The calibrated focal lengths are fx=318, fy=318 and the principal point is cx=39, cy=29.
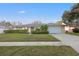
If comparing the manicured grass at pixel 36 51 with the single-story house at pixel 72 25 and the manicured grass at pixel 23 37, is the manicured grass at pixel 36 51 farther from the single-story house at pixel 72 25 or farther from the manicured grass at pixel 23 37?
the single-story house at pixel 72 25

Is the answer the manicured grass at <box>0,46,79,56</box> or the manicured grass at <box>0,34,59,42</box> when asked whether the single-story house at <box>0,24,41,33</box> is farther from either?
the manicured grass at <box>0,46,79,56</box>

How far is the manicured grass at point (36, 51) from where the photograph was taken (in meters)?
3.94

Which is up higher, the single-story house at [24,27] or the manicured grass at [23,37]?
the single-story house at [24,27]

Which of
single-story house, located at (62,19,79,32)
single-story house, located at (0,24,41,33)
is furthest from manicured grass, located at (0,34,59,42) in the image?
single-story house, located at (62,19,79,32)

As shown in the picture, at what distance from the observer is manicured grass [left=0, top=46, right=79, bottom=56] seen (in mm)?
3938

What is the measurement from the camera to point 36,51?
395cm

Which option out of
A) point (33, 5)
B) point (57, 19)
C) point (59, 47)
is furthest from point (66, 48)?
point (33, 5)

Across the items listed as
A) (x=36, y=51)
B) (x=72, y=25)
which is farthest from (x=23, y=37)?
(x=72, y=25)

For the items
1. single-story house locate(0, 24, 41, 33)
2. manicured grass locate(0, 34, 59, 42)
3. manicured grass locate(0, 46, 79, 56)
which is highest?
single-story house locate(0, 24, 41, 33)

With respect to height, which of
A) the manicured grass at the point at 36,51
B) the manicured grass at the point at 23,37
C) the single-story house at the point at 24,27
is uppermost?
the single-story house at the point at 24,27

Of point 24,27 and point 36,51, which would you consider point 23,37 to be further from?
point 36,51

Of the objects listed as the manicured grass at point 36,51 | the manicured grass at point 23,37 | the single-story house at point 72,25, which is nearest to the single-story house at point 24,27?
the manicured grass at point 23,37

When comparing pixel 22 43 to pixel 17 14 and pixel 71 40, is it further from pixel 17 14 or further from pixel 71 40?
pixel 71 40

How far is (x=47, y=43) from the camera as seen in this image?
3.99 metres
